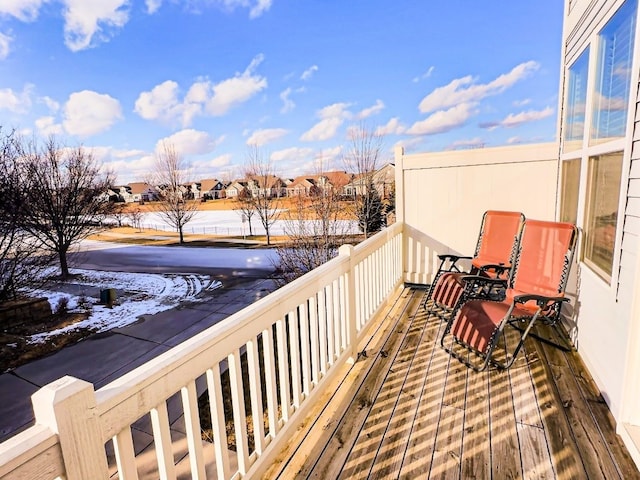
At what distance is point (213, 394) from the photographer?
1.43 metres

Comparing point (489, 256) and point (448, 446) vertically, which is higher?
point (489, 256)

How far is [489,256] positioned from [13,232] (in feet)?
36.5

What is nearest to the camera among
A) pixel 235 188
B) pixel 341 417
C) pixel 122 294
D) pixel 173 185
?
A: pixel 341 417

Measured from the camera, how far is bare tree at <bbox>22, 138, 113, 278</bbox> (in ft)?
37.7

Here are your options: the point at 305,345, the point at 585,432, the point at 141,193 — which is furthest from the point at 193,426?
the point at 141,193

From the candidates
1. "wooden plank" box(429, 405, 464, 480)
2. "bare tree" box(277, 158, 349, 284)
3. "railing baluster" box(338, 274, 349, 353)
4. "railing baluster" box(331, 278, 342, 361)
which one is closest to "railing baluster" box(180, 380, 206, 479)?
"wooden plank" box(429, 405, 464, 480)

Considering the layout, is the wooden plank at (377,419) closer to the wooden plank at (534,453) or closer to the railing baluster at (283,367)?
the railing baluster at (283,367)

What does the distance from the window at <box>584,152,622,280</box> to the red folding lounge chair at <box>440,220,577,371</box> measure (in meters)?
0.17

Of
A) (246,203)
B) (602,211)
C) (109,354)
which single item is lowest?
(109,354)

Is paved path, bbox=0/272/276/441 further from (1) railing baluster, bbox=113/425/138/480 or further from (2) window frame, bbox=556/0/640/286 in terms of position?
(2) window frame, bbox=556/0/640/286

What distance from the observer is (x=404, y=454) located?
1898mm

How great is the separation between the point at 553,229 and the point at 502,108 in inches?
613

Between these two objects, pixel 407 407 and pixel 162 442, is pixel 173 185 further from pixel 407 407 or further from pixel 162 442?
pixel 162 442

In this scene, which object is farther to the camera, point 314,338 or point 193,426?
point 314,338
